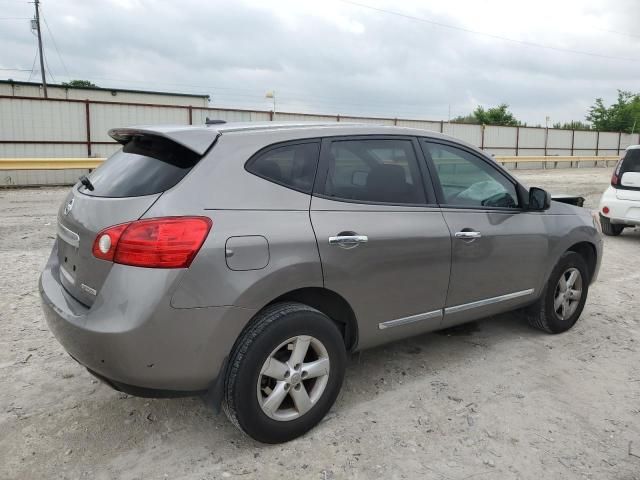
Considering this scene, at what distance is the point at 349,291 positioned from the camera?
2.98 m

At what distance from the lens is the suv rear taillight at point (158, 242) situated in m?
2.41

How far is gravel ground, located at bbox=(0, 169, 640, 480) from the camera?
2678 mm

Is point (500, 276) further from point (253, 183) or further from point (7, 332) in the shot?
point (7, 332)

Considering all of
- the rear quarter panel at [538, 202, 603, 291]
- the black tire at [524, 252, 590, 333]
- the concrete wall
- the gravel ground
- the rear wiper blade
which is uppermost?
the concrete wall

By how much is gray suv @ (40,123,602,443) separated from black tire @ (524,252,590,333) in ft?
2.77

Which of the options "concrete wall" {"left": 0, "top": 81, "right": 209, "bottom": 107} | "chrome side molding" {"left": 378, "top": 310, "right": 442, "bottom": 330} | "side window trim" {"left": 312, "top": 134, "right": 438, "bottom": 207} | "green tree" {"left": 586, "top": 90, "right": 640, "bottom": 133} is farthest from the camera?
"green tree" {"left": 586, "top": 90, "right": 640, "bottom": 133}

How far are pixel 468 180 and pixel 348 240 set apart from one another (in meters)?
1.35

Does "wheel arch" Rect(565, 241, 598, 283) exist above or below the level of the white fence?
below

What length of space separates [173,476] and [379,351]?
188cm

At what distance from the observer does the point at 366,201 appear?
3.14m

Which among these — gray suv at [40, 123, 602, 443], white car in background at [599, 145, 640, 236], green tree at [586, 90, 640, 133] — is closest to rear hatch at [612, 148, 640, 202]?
white car in background at [599, 145, 640, 236]

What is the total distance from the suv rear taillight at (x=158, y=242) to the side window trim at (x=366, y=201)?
0.75m

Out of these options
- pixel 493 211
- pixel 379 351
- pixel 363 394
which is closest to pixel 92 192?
pixel 363 394

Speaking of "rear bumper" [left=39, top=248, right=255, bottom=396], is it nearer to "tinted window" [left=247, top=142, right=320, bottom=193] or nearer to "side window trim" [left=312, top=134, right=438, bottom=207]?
"tinted window" [left=247, top=142, right=320, bottom=193]
